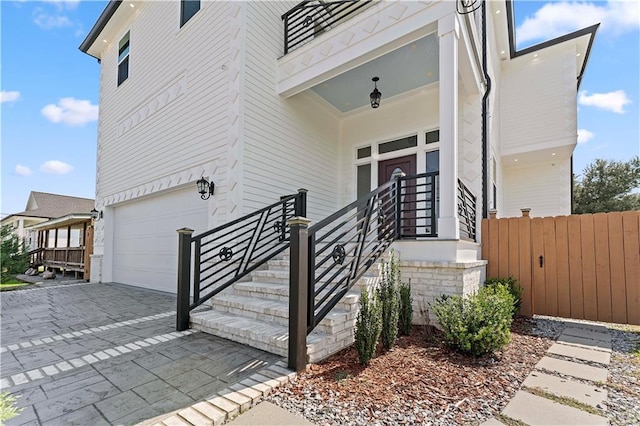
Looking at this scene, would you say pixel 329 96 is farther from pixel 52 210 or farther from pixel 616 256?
pixel 52 210

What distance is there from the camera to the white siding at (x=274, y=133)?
545 centimetres

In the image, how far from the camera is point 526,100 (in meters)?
8.41

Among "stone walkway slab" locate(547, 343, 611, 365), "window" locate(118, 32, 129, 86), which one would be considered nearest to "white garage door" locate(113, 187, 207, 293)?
"window" locate(118, 32, 129, 86)

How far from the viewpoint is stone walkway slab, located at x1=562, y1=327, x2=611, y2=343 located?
3.68m

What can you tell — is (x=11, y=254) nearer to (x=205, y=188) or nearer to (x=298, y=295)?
(x=205, y=188)

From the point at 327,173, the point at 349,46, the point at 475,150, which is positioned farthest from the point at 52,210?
the point at 475,150

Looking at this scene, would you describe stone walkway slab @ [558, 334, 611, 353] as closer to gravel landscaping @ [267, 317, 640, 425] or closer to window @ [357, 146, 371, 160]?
gravel landscaping @ [267, 317, 640, 425]

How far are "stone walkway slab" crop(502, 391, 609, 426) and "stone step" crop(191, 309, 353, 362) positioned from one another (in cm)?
146

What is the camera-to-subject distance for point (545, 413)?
199 centimetres

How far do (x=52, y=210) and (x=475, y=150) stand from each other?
92.0 ft

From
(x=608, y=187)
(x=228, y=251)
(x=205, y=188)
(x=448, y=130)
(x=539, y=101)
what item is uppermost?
(x=539, y=101)

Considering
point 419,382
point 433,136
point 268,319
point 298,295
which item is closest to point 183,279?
point 268,319

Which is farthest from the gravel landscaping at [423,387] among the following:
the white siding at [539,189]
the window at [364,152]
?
the white siding at [539,189]

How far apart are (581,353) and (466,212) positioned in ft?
7.36
